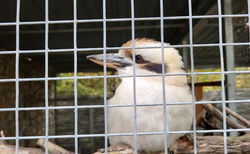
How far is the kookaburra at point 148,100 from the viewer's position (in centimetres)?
192

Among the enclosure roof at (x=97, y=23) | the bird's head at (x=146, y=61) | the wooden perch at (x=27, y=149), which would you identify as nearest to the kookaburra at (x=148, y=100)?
the bird's head at (x=146, y=61)

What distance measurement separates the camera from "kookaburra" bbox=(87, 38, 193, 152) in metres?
1.92

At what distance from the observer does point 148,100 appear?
1.96 meters

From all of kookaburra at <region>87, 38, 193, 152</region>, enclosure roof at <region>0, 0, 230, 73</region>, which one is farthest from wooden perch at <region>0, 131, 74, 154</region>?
enclosure roof at <region>0, 0, 230, 73</region>

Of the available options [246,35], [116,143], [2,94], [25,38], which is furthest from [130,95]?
[2,94]

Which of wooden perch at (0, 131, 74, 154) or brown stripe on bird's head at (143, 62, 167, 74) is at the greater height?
brown stripe on bird's head at (143, 62, 167, 74)

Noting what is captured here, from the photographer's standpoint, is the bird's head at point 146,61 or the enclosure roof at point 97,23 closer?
the bird's head at point 146,61

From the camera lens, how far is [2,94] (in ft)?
18.8

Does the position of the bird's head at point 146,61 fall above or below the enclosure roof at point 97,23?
below

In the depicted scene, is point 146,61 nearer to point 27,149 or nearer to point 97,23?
point 27,149

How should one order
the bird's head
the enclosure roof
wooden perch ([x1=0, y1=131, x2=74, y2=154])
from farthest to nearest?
the enclosure roof
the bird's head
wooden perch ([x1=0, y1=131, x2=74, y2=154])

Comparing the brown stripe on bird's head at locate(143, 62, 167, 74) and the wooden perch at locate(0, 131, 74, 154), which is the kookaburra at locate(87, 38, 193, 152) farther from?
the wooden perch at locate(0, 131, 74, 154)

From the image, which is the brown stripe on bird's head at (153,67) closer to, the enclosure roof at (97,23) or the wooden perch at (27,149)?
the enclosure roof at (97,23)

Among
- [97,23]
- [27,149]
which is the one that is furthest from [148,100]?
[97,23]
